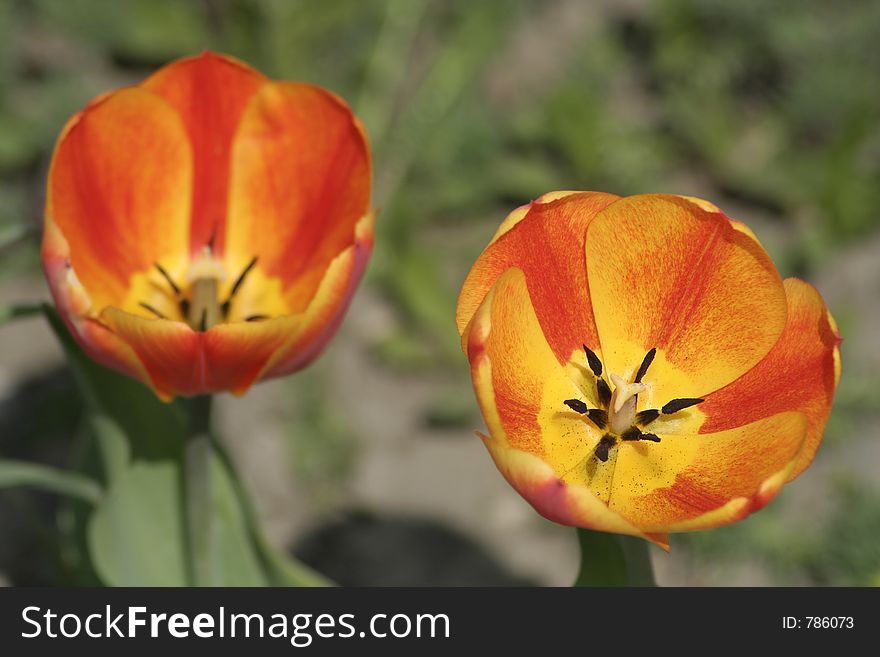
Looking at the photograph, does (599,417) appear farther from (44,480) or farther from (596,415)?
(44,480)

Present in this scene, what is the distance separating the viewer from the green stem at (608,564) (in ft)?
4.49

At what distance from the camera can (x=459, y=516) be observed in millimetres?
2920

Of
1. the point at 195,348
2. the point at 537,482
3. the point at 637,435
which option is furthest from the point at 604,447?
the point at 195,348

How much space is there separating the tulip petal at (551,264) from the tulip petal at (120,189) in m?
0.53

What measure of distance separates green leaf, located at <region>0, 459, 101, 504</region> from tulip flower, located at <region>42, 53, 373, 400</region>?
0.25 m

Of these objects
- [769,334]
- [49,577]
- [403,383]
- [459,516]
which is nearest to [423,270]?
[403,383]

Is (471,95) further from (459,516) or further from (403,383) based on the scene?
(459,516)

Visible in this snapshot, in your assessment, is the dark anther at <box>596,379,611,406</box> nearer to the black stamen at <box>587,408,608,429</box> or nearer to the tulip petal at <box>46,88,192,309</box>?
the black stamen at <box>587,408,608,429</box>

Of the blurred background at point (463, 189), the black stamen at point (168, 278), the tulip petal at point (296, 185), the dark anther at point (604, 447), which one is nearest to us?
the dark anther at point (604, 447)

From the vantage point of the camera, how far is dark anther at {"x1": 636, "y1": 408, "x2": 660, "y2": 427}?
4.93ft

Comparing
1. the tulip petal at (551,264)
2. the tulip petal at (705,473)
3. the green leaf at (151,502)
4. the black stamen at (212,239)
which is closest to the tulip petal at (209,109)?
the black stamen at (212,239)

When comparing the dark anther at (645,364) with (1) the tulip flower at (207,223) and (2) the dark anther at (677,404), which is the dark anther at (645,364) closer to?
(2) the dark anther at (677,404)

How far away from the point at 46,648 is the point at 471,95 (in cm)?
254

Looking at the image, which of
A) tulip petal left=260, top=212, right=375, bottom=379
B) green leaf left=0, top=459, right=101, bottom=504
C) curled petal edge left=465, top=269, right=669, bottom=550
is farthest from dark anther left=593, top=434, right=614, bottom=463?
green leaf left=0, top=459, right=101, bottom=504
